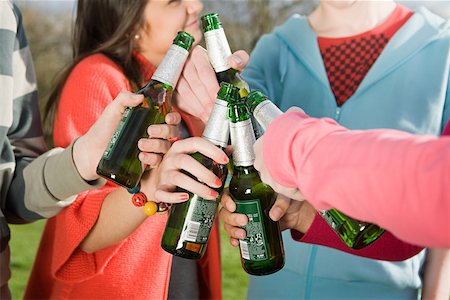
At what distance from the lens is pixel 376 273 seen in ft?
5.13

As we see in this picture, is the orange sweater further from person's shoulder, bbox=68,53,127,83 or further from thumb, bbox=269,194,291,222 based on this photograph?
thumb, bbox=269,194,291,222

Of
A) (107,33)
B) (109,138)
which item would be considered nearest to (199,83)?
A: (109,138)

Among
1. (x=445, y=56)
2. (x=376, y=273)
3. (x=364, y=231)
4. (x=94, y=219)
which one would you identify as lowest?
(x=376, y=273)

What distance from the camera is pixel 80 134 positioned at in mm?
1448

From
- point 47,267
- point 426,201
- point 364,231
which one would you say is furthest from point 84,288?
point 426,201

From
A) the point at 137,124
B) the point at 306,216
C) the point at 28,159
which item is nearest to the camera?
the point at 137,124

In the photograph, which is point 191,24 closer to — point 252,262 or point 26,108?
point 26,108

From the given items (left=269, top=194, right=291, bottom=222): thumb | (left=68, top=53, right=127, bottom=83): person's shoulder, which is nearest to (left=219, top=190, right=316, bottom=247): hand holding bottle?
(left=269, top=194, right=291, bottom=222): thumb

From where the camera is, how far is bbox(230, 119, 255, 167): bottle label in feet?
3.40

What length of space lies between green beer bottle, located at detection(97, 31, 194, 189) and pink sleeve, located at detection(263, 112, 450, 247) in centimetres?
40

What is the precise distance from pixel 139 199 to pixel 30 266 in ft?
9.01

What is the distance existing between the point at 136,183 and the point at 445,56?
2.91ft

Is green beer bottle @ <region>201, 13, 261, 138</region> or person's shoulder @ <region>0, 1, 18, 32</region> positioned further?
→ person's shoulder @ <region>0, 1, 18, 32</region>

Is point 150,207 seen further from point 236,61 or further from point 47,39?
point 47,39
